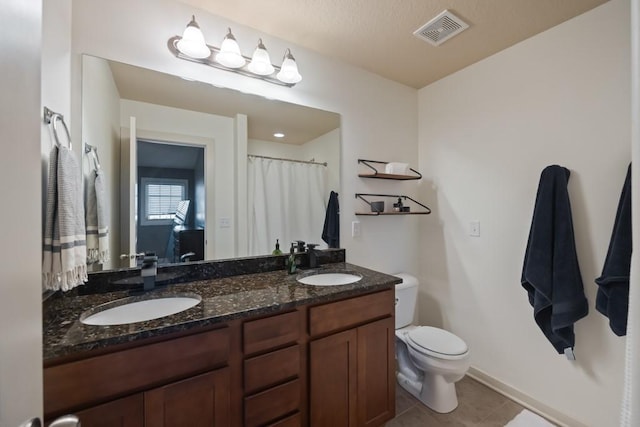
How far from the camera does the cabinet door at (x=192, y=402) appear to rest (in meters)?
0.91

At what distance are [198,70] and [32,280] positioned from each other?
1.42 m

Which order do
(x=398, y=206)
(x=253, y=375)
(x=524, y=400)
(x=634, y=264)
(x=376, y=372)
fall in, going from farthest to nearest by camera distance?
1. (x=398, y=206)
2. (x=524, y=400)
3. (x=376, y=372)
4. (x=253, y=375)
5. (x=634, y=264)

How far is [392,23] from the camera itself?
1.62 metres

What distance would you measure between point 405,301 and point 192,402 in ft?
5.25

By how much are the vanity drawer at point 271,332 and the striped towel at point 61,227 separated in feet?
2.18

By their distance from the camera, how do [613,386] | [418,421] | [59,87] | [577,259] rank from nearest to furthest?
[59,87]
[613,386]
[577,259]
[418,421]

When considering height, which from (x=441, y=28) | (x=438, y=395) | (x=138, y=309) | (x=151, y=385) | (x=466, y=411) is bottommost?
(x=466, y=411)

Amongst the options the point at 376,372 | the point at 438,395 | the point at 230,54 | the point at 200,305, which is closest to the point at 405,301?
the point at 438,395

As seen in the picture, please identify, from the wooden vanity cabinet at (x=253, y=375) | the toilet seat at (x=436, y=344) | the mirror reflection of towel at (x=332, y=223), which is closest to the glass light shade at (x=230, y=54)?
the mirror reflection of towel at (x=332, y=223)

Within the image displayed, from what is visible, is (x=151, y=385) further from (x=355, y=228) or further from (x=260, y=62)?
(x=260, y=62)

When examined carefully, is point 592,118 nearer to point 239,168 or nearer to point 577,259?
point 577,259

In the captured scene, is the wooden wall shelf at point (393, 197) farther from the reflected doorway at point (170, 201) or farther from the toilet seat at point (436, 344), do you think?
the reflected doorway at point (170, 201)

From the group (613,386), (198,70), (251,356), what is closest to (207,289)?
(251,356)

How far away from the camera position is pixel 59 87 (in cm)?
110
